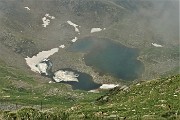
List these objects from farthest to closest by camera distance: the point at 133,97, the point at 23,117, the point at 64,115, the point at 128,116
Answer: the point at 133,97
the point at 128,116
the point at 64,115
the point at 23,117

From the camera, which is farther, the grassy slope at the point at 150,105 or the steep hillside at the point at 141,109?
the grassy slope at the point at 150,105

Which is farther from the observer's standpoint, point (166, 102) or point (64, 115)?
point (166, 102)

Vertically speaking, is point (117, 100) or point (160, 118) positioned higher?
point (117, 100)

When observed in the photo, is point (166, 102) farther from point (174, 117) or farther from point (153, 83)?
point (153, 83)

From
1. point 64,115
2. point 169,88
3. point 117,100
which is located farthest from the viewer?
point 117,100

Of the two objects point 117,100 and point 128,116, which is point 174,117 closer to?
point 128,116

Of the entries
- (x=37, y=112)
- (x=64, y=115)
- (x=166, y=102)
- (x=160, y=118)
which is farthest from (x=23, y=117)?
(x=166, y=102)

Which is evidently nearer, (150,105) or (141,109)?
(141,109)

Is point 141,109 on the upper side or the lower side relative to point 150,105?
lower

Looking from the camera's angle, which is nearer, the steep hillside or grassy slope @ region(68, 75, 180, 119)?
the steep hillside
